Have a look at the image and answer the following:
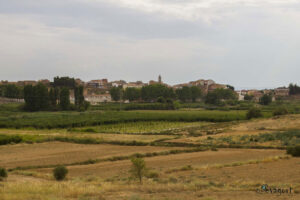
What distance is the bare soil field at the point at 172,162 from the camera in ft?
89.4

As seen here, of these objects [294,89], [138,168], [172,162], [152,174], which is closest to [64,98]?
[172,162]

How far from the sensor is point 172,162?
31094 mm

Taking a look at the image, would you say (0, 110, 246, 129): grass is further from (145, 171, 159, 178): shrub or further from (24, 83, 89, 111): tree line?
→ (145, 171, 159, 178): shrub

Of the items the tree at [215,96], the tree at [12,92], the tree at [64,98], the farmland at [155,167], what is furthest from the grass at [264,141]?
the tree at [12,92]

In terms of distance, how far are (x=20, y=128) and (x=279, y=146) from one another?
4916cm

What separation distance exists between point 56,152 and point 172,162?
14.3 m

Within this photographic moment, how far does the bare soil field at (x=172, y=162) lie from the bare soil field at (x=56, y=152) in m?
3.94

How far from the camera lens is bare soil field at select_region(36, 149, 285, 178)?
27248mm

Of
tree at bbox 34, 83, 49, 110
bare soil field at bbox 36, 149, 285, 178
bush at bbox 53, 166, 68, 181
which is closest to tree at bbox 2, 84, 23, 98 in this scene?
tree at bbox 34, 83, 49, 110

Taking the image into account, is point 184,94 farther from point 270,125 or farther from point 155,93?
point 270,125

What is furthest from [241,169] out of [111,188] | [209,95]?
[209,95]

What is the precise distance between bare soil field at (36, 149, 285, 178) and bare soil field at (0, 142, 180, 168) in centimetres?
394

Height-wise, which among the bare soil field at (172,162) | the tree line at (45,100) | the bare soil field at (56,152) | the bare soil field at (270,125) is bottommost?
the bare soil field at (56,152)

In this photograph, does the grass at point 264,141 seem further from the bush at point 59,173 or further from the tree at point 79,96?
the tree at point 79,96
